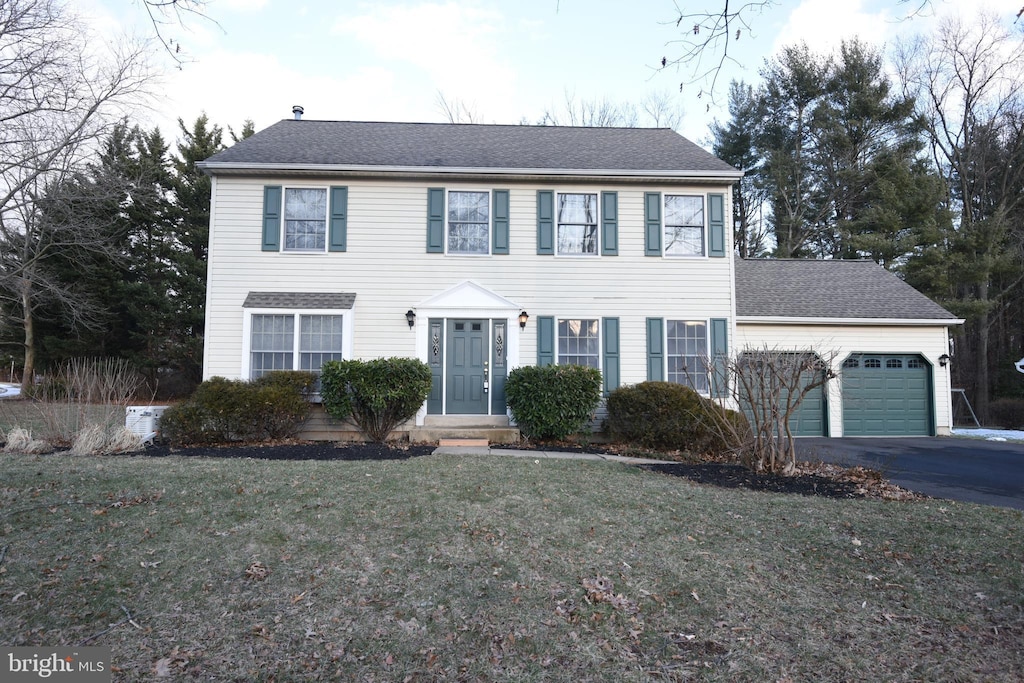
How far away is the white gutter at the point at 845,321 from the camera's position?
38.4 feet

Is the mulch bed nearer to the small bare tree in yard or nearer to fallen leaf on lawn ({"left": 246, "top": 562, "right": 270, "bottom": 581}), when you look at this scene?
the small bare tree in yard

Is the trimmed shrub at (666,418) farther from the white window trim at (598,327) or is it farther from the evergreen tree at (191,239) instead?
the evergreen tree at (191,239)

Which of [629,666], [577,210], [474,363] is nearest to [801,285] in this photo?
[577,210]

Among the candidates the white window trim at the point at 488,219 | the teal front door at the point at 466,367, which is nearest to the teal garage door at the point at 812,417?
the teal front door at the point at 466,367

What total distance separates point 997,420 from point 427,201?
62.2ft

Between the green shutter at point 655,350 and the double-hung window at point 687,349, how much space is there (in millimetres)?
152

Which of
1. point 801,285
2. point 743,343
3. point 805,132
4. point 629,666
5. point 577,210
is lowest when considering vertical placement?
point 629,666

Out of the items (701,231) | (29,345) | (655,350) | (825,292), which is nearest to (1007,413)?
(825,292)

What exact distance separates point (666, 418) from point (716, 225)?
4365 mm

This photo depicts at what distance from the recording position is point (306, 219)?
10844 mm

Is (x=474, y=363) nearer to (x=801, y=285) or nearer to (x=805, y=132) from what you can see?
(x=801, y=285)

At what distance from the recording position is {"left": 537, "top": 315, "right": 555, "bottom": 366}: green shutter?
10.7 metres

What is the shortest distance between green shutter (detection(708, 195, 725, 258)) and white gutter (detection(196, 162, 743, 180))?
45 cm

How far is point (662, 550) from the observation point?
4.29m
